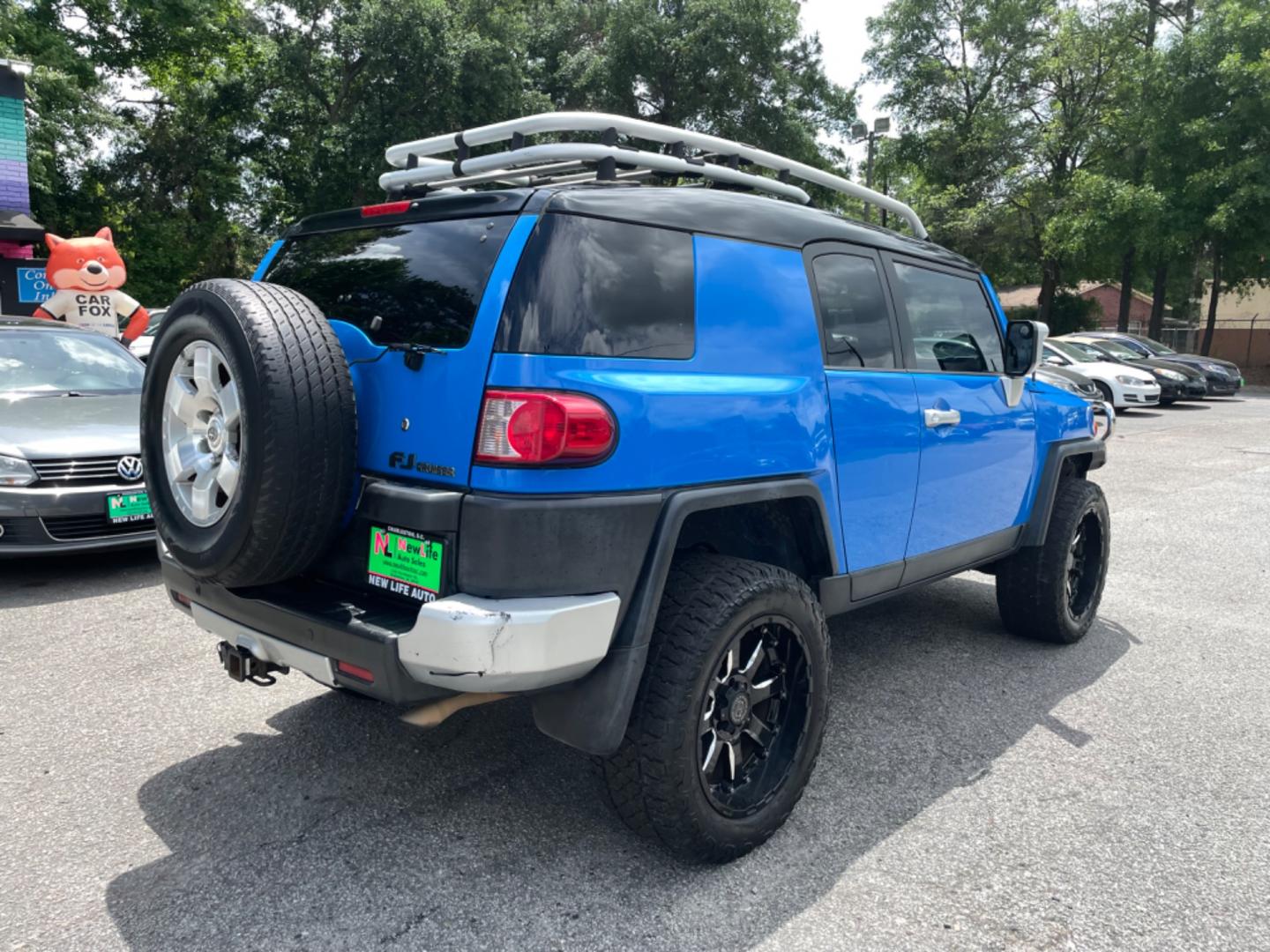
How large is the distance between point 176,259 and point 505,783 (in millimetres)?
25868

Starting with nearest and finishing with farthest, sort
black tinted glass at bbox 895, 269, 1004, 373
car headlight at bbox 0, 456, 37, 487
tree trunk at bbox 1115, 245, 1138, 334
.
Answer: black tinted glass at bbox 895, 269, 1004, 373 → car headlight at bbox 0, 456, 37, 487 → tree trunk at bbox 1115, 245, 1138, 334

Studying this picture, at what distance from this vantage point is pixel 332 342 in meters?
2.53

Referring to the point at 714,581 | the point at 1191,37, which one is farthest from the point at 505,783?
the point at 1191,37

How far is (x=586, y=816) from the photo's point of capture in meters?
2.93

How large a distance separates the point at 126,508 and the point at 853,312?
13.9 ft

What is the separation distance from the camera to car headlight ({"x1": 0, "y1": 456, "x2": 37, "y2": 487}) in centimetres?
501

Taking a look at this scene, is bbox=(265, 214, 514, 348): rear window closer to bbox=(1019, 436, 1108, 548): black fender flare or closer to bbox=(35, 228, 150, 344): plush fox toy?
bbox=(1019, 436, 1108, 548): black fender flare

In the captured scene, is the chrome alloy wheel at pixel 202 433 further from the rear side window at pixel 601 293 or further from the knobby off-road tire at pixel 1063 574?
the knobby off-road tire at pixel 1063 574

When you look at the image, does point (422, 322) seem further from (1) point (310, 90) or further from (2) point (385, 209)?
(1) point (310, 90)

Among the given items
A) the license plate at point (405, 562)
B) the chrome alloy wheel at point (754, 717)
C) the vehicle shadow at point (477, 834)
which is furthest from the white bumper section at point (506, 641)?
the vehicle shadow at point (477, 834)

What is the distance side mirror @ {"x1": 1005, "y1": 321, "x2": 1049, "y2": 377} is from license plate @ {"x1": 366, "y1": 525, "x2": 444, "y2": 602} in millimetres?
2971

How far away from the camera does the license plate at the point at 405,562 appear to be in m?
2.38

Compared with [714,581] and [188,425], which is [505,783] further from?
[188,425]

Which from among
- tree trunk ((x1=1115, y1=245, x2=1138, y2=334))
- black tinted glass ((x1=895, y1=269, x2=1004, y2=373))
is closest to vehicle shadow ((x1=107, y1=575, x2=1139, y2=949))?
black tinted glass ((x1=895, y1=269, x2=1004, y2=373))
